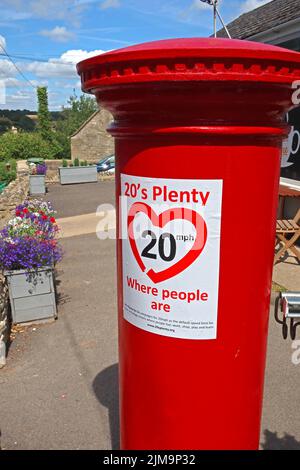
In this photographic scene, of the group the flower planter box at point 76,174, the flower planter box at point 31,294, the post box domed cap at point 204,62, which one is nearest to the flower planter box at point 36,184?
the flower planter box at point 76,174

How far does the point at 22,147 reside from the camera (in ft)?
112

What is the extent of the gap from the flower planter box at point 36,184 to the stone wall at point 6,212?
0.36 meters

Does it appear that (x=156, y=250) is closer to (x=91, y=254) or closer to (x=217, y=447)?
(x=217, y=447)

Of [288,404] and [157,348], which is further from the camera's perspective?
[288,404]

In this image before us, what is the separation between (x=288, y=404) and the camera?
355 centimetres

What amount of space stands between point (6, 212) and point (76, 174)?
838 centimetres

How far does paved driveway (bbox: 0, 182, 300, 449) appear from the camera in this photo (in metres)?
3.23

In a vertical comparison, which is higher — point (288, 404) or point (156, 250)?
point (156, 250)

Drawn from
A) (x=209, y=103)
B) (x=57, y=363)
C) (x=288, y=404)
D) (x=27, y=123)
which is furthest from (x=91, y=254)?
(x=27, y=123)

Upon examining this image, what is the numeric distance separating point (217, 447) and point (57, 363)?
2776 mm

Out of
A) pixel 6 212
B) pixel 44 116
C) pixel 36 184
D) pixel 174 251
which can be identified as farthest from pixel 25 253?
pixel 44 116

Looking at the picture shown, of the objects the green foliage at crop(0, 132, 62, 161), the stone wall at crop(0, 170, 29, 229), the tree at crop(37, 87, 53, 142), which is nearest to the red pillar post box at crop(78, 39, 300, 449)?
the stone wall at crop(0, 170, 29, 229)

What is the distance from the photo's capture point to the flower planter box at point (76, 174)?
60.4ft

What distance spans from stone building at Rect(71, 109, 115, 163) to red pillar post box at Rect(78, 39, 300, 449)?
3177cm
